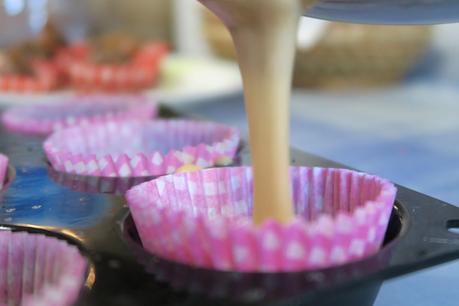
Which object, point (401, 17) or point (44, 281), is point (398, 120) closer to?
point (401, 17)

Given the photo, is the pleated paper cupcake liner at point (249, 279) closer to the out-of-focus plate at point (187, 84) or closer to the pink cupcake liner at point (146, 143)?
the pink cupcake liner at point (146, 143)

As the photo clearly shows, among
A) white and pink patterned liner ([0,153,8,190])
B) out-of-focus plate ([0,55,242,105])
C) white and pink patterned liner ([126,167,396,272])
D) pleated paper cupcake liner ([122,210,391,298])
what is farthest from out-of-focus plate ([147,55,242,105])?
pleated paper cupcake liner ([122,210,391,298])

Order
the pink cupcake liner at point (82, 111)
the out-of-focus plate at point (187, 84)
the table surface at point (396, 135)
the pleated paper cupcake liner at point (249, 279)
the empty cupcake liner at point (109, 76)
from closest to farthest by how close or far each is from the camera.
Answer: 1. the pleated paper cupcake liner at point (249, 279)
2. the table surface at point (396, 135)
3. the pink cupcake liner at point (82, 111)
4. the out-of-focus plate at point (187, 84)
5. the empty cupcake liner at point (109, 76)

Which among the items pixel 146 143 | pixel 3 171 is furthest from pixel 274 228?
pixel 146 143

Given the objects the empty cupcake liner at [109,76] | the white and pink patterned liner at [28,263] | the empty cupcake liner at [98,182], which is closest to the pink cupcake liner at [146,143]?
the empty cupcake liner at [98,182]

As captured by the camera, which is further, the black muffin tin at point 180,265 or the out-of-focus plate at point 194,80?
the out-of-focus plate at point 194,80

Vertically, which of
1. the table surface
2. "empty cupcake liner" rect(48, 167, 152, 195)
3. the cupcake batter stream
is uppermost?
the cupcake batter stream

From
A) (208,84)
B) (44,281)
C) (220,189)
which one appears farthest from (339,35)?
(44,281)

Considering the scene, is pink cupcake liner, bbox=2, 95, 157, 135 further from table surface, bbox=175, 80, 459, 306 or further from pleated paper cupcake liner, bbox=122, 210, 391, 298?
pleated paper cupcake liner, bbox=122, 210, 391, 298

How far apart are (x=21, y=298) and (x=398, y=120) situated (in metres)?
0.65

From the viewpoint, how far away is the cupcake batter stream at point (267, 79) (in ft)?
1.20

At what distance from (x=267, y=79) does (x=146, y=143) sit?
355 millimetres

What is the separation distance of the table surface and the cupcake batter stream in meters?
0.11

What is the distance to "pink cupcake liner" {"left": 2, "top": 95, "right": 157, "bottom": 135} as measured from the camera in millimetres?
770
